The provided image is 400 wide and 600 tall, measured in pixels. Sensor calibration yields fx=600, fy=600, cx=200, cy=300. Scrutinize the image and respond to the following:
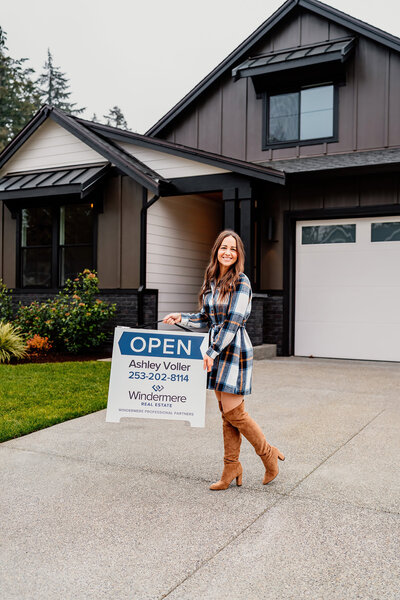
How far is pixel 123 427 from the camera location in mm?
6000

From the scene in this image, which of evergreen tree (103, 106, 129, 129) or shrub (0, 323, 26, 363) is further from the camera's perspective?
evergreen tree (103, 106, 129, 129)

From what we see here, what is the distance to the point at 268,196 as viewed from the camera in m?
12.3

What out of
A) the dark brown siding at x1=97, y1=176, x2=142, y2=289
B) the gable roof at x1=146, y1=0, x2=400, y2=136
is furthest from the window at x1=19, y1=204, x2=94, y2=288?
the gable roof at x1=146, y1=0, x2=400, y2=136

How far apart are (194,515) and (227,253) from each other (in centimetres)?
175

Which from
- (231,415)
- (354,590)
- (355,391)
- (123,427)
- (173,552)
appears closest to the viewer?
(354,590)

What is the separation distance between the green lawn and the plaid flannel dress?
2.47 m

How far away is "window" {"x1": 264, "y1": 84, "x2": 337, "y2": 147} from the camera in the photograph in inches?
488

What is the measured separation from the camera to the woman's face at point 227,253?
421 cm

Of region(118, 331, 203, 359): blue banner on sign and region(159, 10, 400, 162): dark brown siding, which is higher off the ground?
region(159, 10, 400, 162): dark brown siding

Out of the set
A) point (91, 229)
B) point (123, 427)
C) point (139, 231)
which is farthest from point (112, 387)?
point (91, 229)

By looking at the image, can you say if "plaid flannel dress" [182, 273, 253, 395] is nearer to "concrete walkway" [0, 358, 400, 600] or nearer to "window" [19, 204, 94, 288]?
"concrete walkway" [0, 358, 400, 600]

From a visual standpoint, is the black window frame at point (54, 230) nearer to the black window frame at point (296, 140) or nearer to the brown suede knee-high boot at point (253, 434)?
the black window frame at point (296, 140)

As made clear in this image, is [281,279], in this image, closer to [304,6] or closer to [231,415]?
[304,6]

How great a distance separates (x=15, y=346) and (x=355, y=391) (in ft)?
18.9
